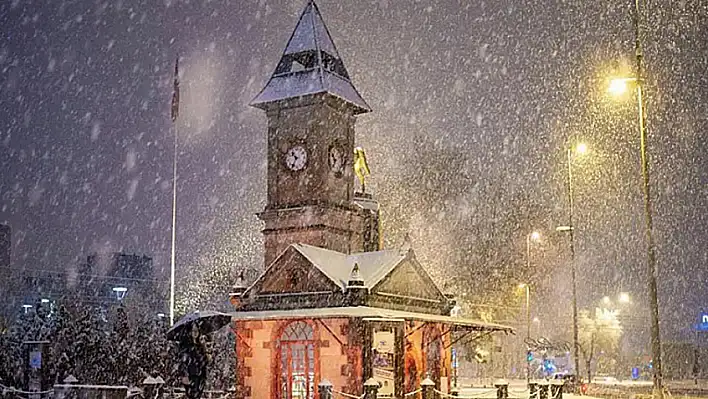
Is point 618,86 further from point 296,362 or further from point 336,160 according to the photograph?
point 336,160

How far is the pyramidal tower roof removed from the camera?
37.8m

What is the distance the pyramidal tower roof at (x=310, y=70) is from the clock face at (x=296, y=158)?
88.9 inches

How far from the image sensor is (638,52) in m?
23.2

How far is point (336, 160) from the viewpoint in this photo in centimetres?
3809

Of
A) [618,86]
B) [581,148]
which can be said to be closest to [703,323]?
[581,148]

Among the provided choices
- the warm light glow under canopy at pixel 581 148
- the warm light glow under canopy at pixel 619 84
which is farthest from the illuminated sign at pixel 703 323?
the warm light glow under canopy at pixel 619 84

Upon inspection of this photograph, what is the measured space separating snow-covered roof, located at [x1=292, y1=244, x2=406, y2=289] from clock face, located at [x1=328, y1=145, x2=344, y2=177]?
438 cm

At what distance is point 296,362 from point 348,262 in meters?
5.04

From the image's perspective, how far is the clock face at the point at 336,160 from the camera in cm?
3772

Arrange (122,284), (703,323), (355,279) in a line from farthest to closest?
(122,284), (703,323), (355,279)

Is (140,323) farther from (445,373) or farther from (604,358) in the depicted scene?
(604,358)

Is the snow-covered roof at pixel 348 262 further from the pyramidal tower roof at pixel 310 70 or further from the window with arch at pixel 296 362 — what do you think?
the pyramidal tower roof at pixel 310 70

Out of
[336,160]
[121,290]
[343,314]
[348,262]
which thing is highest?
[336,160]

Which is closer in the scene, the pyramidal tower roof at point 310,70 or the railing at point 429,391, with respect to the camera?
the railing at point 429,391
